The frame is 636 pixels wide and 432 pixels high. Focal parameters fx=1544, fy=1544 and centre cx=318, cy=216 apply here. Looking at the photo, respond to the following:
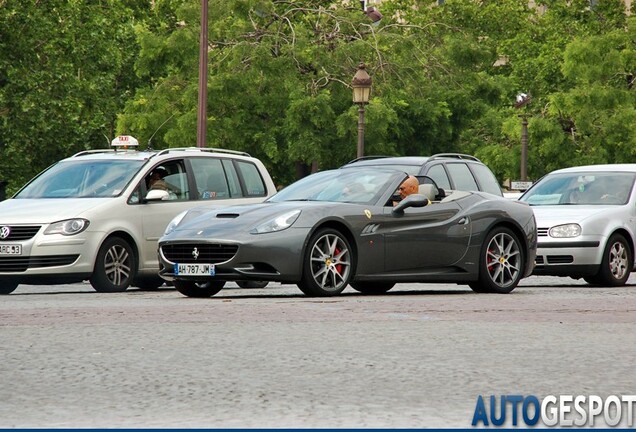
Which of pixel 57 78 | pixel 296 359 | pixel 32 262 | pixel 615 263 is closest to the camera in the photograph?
pixel 296 359

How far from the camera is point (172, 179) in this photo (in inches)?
750

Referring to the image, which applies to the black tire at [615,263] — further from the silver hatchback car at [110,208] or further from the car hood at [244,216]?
the car hood at [244,216]

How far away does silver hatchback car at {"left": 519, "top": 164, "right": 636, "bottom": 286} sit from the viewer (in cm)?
1908

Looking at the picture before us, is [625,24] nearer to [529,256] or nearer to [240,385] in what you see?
[529,256]

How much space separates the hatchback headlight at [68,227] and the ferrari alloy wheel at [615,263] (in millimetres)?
6440

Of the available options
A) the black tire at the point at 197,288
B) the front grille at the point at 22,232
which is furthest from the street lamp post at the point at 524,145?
the black tire at the point at 197,288

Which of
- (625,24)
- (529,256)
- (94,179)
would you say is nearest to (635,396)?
(529,256)

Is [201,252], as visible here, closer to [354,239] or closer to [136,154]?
[354,239]

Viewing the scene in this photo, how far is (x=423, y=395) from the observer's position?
25.7 ft

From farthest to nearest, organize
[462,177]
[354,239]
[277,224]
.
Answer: [462,177], [354,239], [277,224]

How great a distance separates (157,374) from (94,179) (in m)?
10.1

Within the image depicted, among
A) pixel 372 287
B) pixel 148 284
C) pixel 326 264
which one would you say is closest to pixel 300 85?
pixel 148 284

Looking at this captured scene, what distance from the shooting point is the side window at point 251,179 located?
1989 cm

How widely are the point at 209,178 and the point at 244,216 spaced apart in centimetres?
440
